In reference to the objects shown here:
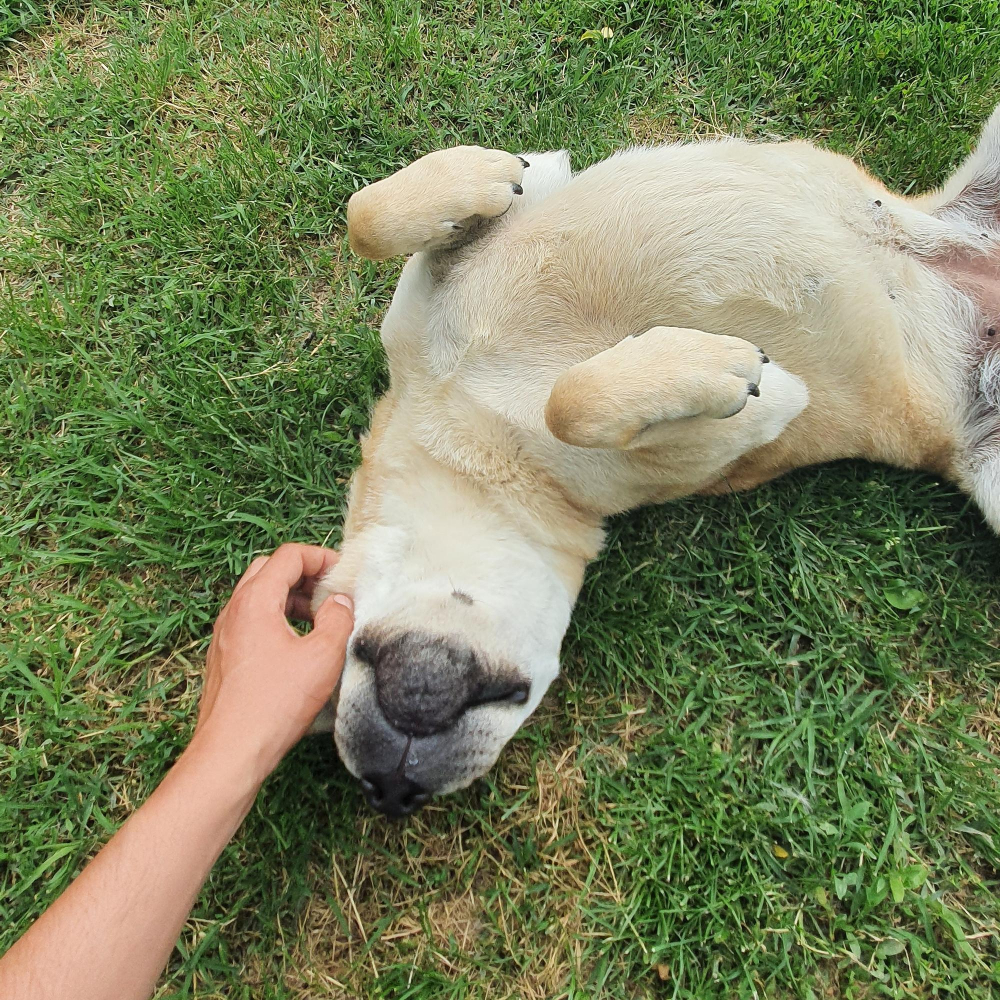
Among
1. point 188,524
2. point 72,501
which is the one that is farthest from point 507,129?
point 72,501

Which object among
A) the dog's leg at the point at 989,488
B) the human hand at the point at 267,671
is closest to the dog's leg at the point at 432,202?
the human hand at the point at 267,671

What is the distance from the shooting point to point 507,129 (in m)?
3.49

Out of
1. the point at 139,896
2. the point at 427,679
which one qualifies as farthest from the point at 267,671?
the point at 139,896

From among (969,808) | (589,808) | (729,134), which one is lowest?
(969,808)

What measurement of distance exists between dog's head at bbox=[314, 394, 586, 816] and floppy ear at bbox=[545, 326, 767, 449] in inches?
18.8

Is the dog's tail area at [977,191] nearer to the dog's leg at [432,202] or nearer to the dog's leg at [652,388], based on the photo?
the dog's leg at [652,388]

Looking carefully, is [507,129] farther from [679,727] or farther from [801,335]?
[679,727]

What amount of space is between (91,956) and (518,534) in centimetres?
170

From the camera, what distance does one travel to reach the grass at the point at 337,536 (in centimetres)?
276

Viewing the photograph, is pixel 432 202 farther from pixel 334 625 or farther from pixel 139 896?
pixel 139 896

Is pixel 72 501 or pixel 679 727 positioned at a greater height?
pixel 72 501

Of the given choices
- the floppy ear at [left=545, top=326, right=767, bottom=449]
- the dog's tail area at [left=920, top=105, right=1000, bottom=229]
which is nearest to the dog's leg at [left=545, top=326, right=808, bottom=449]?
the floppy ear at [left=545, top=326, right=767, bottom=449]

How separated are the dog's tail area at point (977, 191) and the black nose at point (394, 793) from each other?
3030 millimetres

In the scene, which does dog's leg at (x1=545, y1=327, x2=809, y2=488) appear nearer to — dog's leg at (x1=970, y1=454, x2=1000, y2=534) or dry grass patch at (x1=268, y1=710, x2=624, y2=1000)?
dog's leg at (x1=970, y1=454, x2=1000, y2=534)
